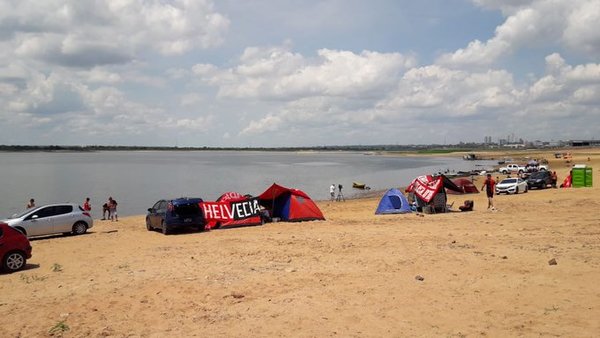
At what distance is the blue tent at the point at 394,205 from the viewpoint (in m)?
26.7

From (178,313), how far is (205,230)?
13296 mm

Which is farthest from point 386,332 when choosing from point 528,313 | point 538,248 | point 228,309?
point 538,248

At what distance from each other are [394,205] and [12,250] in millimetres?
18521

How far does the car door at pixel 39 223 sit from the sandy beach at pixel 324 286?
144 inches

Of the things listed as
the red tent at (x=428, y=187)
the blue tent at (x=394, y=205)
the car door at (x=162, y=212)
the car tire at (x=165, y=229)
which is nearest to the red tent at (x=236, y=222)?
the car tire at (x=165, y=229)

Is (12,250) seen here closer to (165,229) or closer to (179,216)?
(165,229)

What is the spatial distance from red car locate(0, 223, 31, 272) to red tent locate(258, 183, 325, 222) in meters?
12.2

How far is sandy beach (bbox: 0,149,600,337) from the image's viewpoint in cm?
832

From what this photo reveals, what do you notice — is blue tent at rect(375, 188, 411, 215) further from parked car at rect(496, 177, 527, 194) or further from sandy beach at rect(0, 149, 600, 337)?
parked car at rect(496, 177, 527, 194)

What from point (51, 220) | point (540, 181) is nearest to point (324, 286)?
point (51, 220)

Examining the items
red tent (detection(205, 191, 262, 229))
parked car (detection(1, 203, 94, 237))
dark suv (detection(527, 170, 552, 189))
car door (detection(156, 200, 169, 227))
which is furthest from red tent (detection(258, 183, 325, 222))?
dark suv (detection(527, 170, 552, 189))

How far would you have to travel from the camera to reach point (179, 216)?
2166cm

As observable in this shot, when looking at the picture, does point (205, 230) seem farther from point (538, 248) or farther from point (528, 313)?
point (528, 313)

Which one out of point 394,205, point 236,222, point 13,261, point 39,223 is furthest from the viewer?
point 394,205
